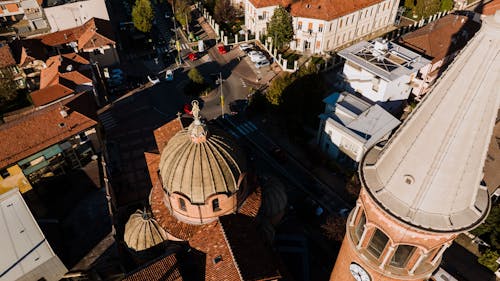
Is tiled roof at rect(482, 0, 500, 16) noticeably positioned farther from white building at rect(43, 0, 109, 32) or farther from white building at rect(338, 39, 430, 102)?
white building at rect(43, 0, 109, 32)

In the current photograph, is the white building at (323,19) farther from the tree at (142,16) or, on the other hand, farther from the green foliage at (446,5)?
the tree at (142,16)

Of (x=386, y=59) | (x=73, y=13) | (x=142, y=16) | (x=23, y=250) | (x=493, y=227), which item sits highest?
(x=73, y=13)

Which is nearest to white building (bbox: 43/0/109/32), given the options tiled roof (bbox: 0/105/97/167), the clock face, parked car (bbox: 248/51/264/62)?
parked car (bbox: 248/51/264/62)

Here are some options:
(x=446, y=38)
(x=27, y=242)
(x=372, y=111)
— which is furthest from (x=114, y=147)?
(x=446, y=38)

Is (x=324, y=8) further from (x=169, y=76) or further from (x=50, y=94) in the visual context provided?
(x=50, y=94)

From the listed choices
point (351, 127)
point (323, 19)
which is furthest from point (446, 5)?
point (351, 127)

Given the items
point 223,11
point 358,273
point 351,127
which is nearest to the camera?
point 358,273
